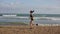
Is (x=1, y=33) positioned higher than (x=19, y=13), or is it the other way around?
(x=1, y=33)

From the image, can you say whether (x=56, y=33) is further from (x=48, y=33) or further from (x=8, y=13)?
(x=8, y=13)

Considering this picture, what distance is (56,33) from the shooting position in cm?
1341

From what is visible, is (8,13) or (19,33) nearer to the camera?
(19,33)

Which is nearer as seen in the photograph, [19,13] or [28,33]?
[28,33]

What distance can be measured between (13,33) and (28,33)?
1.00m

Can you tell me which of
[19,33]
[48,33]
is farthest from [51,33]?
[19,33]

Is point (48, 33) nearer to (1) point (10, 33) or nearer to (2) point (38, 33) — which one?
(2) point (38, 33)

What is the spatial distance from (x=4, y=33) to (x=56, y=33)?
137 inches

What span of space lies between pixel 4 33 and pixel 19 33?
1.00 meters

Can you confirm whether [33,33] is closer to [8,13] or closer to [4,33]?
[4,33]


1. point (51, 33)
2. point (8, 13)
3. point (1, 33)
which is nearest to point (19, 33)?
point (1, 33)

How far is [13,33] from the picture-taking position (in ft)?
43.6

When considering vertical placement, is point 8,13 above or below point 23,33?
below

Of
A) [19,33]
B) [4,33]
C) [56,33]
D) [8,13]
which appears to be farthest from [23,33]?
[8,13]
